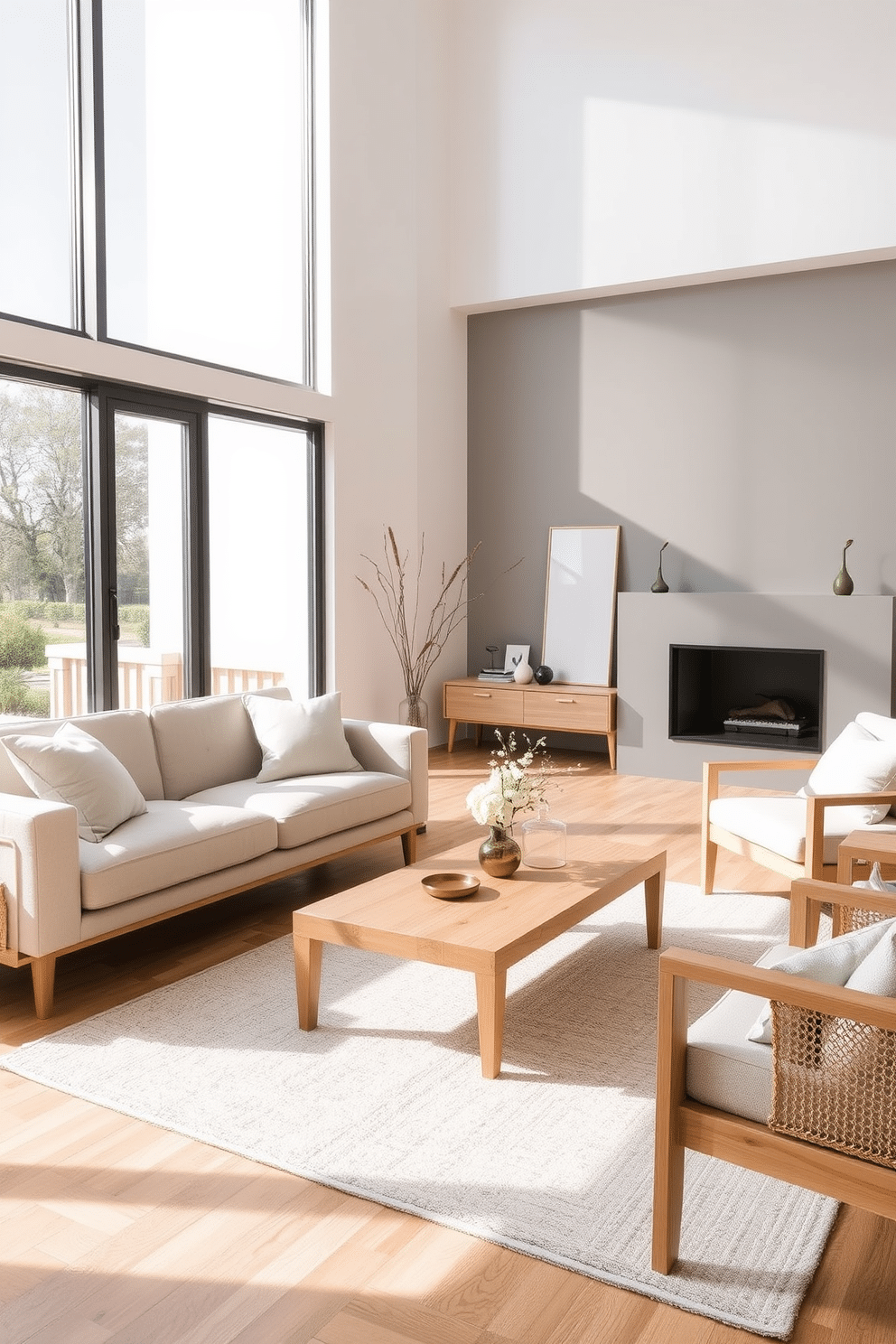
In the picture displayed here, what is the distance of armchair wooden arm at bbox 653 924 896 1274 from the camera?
180 centimetres

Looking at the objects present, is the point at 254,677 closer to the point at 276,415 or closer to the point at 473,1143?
the point at 276,415

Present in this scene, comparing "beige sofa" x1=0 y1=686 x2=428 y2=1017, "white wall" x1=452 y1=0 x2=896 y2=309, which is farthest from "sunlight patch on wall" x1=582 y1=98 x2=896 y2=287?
"beige sofa" x1=0 y1=686 x2=428 y2=1017

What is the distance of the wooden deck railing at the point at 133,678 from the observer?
17.0 feet

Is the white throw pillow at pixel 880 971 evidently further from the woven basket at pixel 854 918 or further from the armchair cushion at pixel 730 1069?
the woven basket at pixel 854 918

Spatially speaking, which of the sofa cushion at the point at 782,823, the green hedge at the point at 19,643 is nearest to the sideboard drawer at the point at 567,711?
the sofa cushion at the point at 782,823

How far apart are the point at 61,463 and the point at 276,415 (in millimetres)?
1775

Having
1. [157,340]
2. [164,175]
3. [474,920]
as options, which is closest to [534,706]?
[157,340]

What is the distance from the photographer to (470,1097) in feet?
8.95

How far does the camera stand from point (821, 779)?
4.23m

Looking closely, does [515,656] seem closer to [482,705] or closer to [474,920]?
[482,705]

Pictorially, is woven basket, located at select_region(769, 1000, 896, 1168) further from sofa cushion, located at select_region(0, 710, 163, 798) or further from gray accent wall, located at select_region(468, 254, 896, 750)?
gray accent wall, located at select_region(468, 254, 896, 750)

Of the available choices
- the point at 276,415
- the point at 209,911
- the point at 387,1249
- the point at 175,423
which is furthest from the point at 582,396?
the point at 387,1249

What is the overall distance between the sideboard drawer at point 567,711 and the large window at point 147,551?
152 cm

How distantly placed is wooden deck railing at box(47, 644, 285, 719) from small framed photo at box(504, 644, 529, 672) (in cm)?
222
